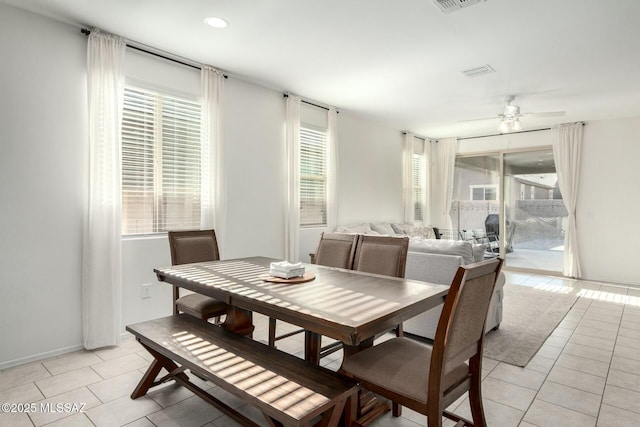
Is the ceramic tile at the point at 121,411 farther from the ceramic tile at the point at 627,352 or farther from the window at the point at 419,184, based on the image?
the window at the point at 419,184

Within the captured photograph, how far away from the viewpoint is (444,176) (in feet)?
25.4

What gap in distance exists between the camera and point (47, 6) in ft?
8.80

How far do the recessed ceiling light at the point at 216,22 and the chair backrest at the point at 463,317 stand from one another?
2.64 m

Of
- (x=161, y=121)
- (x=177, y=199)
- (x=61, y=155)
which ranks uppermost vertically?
(x=161, y=121)

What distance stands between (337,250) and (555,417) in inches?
69.8

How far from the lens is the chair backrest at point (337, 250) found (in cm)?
287

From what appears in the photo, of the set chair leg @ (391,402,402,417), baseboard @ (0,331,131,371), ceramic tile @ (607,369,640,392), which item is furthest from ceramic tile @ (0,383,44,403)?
ceramic tile @ (607,369,640,392)

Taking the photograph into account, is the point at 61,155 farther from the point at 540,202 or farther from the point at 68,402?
the point at 540,202

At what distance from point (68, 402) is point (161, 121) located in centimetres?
250

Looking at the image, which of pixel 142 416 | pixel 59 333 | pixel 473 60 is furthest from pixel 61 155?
pixel 473 60

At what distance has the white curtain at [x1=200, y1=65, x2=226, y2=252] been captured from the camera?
12.4 feet

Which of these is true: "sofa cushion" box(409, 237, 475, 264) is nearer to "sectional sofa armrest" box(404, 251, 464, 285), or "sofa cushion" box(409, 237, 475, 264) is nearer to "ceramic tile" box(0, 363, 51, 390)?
"sectional sofa armrest" box(404, 251, 464, 285)

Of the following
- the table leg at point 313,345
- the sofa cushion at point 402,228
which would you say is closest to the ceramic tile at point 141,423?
the table leg at point 313,345

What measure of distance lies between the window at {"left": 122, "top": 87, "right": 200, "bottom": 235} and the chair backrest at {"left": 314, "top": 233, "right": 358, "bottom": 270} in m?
1.59
